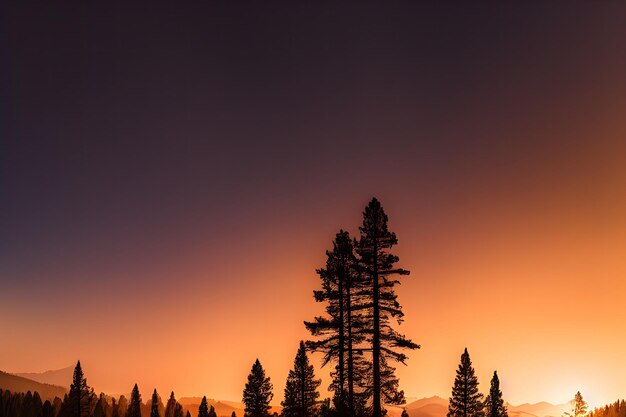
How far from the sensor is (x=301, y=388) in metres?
48.1

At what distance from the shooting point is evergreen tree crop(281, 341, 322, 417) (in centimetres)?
4617

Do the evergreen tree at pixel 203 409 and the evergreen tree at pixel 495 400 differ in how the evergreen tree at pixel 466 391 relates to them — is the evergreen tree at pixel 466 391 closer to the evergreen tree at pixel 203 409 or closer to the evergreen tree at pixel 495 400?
the evergreen tree at pixel 495 400

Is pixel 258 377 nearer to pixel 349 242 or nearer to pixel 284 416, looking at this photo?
pixel 284 416

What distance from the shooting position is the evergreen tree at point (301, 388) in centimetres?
4617

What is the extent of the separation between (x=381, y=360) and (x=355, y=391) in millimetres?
3908

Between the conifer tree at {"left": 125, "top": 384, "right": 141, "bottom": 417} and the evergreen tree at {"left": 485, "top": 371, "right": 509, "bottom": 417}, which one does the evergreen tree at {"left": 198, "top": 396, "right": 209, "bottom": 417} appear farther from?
the evergreen tree at {"left": 485, "top": 371, "right": 509, "bottom": 417}

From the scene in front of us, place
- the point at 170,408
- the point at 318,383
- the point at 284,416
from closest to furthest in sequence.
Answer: the point at 284,416 < the point at 318,383 < the point at 170,408

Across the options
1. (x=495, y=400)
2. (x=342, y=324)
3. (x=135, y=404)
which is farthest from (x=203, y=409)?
(x=342, y=324)

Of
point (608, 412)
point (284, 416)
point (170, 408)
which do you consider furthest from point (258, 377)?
point (608, 412)

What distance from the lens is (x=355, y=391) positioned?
96.9ft

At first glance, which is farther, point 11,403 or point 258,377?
point 11,403

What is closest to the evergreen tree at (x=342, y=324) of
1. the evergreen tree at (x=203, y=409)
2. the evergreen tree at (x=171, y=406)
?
the evergreen tree at (x=203, y=409)

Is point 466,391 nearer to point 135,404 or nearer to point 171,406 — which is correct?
point 135,404

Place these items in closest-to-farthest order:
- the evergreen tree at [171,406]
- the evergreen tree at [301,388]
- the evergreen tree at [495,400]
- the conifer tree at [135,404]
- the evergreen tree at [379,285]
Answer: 1. the evergreen tree at [379,285]
2. the evergreen tree at [301,388]
3. the evergreen tree at [495,400]
4. the conifer tree at [135,404]
5. the evergreen tree at [171,406]
